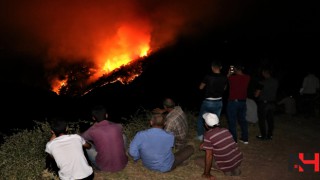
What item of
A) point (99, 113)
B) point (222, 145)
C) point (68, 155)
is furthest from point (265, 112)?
point (68, 155)

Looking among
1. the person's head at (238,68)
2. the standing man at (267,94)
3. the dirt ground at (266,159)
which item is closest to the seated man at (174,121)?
the dirt ground at (266,159)

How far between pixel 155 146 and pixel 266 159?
3183 millimetres

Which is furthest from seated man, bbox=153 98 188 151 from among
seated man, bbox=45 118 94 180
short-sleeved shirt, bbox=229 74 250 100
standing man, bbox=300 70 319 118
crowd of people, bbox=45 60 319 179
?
standing man, bbox=300 70 319 118

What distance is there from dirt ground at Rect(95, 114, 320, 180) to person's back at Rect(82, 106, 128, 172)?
0.27 metres

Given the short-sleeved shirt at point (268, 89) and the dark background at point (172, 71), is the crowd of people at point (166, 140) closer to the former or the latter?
the short-sleeved shirt at point (268, 89)

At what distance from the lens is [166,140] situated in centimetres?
624

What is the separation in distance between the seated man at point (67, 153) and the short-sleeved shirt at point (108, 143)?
89cm

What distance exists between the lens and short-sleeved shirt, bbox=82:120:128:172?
19.7 ft

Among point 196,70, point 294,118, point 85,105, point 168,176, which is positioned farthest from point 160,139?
point 196,70

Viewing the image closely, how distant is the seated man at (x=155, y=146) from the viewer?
620cm

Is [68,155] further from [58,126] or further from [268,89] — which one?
[268,89]

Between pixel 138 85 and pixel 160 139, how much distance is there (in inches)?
988

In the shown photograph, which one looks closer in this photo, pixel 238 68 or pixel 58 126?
pixel 58 126

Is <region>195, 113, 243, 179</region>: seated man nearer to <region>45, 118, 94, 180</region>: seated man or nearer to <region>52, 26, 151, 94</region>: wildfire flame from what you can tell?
<region>45, 118, 94, 180</region>: seated man
